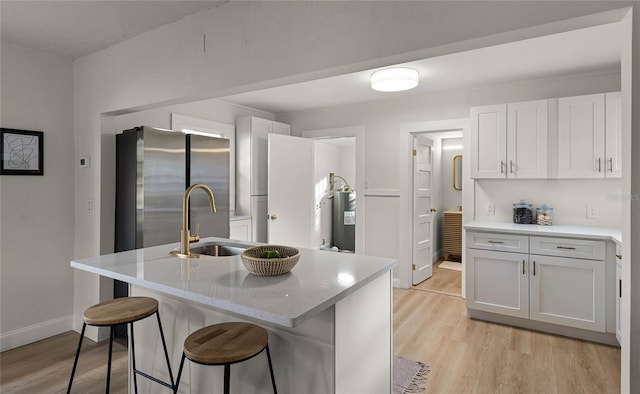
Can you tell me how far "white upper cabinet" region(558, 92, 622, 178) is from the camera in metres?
2.94

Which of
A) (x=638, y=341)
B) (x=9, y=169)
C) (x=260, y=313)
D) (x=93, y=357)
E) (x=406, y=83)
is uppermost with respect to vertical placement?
(x=406, y=83)

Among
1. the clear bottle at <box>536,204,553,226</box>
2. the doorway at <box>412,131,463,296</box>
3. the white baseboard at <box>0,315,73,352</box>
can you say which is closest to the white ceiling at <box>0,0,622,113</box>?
the doorway at <box>412,131,463,296</box>

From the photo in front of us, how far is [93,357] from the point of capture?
260 centimetres

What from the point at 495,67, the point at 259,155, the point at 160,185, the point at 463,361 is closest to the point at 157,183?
the point at 160,185

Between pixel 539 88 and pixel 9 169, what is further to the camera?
pixel 539 88

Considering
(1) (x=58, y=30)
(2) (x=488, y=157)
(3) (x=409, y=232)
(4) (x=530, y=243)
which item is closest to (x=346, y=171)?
(3) (x=409, y=232)

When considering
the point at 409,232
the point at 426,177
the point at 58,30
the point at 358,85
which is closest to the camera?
the point at 58,30

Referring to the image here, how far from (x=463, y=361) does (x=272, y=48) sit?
2.47 m

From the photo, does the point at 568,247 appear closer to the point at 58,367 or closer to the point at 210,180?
the point at 210,180

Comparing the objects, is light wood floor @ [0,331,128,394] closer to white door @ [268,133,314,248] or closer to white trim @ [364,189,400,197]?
white door @ [268,133,314,248]

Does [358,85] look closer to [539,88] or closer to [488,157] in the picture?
[488,157]

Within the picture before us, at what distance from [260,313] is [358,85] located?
3.03 metres

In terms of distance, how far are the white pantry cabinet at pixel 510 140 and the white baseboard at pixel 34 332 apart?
13.2 feet

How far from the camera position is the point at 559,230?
300 centimetres
